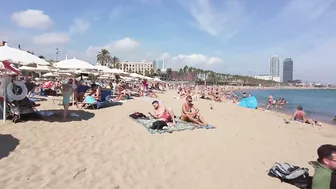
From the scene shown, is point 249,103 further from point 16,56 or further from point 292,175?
point 16,56

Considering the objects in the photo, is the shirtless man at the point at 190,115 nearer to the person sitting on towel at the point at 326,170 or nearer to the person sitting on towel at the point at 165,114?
the person sitting on towel at the point at 165,114

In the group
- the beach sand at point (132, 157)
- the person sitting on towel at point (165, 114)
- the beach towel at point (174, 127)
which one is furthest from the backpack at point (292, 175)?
the person sitting on towel at point (165, 114)

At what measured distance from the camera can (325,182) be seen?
9.86 feet

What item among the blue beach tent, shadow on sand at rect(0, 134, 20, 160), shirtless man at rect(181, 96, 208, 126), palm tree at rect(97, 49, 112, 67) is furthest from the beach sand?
palm tree at rect(97, 49, 112, 67)

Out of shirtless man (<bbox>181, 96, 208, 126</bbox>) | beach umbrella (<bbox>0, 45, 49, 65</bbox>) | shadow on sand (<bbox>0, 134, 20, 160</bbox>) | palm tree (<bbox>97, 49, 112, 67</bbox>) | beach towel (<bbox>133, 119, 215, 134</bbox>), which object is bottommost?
beach towel (<bbox>133, 119, 215, 134</bbox>)

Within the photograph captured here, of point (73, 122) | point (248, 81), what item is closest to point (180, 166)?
point (73, 122)

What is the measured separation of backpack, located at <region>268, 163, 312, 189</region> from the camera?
13.1ft

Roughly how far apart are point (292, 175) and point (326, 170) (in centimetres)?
114

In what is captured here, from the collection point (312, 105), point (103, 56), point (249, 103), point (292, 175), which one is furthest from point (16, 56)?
point (103, 56)

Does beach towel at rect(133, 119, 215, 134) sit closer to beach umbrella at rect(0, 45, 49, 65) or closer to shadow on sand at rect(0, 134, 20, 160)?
shadow on sand at rect(0, 134, 20, 160)

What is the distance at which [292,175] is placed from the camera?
4094 millimetres

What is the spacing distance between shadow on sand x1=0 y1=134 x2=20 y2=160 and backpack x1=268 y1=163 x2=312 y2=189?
14.5 ft

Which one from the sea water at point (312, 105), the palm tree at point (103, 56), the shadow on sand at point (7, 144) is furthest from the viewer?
the palm tree at point (103, 56)

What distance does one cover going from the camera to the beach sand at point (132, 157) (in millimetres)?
3750
